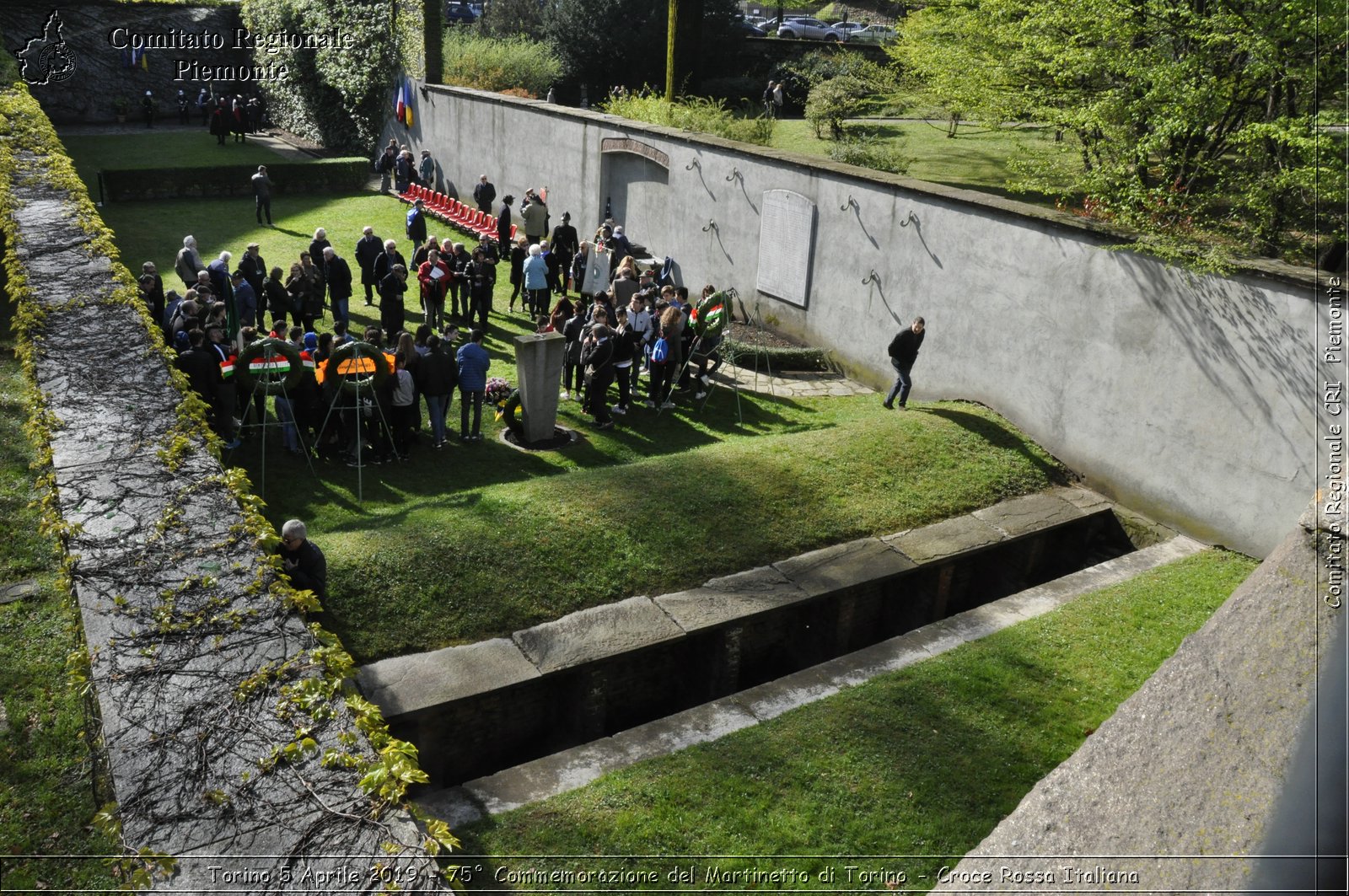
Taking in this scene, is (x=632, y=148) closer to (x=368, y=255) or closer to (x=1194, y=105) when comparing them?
(x=368, y=255)

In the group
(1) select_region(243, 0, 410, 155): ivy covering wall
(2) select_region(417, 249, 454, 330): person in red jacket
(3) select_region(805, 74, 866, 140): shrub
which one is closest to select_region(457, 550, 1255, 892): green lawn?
(2) select_region(417, 249, 454, 330): person in red jacket

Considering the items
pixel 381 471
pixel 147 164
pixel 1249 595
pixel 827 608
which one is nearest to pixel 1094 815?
pixel 1249 595

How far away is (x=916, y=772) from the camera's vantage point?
7145 millimetres

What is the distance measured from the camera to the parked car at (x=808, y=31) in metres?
42.0

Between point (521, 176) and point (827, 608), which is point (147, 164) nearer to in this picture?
point (521, 176)

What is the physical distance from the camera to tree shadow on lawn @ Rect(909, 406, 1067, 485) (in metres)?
12.4

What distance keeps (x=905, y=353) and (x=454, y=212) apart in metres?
13.1

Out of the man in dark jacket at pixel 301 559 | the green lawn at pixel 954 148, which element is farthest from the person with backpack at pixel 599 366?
the green lawn at pixel 954 148

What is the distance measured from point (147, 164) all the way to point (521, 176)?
408 inches

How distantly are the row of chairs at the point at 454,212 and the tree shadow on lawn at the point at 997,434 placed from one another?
10435 mm

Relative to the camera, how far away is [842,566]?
9.75m

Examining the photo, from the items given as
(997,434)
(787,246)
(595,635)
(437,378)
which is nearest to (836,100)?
(787,246)

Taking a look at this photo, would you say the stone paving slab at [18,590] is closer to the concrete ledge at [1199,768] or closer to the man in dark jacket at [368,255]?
the concrete ledge at [1199,768]

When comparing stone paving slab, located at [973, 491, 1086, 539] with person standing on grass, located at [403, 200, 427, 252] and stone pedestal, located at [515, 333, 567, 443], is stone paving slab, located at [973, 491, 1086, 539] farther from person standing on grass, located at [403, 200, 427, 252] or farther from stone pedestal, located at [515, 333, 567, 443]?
person standing on grass, located at [403, 200, 427, 252]
